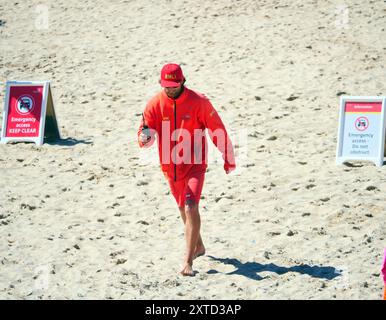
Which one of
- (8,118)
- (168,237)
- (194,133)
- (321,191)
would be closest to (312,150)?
(321,191)

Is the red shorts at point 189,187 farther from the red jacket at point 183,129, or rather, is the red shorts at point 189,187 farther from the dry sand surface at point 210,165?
the dry sand surface at point 210,165

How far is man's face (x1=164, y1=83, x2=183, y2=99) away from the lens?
614cm

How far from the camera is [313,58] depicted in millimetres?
12672

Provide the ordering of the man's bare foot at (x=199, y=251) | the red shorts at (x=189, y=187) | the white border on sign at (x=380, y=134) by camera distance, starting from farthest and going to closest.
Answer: the white border on sign at (x=380, y=134), the man's bare foot at (x=199, y=251), the red shorts at (x=189, y=187)

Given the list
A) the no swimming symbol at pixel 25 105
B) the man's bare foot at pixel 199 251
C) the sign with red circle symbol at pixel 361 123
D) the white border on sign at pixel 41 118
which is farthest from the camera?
the no swimming symbol at pixel 25 105

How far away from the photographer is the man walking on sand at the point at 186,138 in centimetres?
618

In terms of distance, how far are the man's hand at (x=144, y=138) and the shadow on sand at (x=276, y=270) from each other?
47.1 inches

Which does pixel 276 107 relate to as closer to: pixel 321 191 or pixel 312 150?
pixel 312 150

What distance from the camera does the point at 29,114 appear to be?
1038cm

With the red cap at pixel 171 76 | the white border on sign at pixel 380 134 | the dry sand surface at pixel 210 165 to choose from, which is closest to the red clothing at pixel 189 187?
the dry sand surface at pixel 210 165

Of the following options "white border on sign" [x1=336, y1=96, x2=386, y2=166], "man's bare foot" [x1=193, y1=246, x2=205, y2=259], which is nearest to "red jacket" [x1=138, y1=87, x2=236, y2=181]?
"man's bare foot" [x1=193, y1=246, x2=205, y2=259]

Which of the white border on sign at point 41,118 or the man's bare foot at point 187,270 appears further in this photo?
the white border on sign at point 41,118

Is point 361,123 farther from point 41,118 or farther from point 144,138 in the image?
point 41,118

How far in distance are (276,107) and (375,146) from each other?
2.22m
